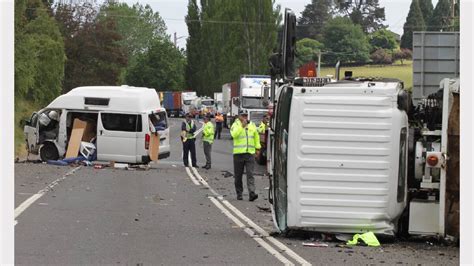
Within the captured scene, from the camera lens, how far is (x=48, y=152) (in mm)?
25828

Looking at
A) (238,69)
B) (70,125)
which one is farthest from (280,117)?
(238,69)

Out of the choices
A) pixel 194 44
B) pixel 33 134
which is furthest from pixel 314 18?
pixel 33 134

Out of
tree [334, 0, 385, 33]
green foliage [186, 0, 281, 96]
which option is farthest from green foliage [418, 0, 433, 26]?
green foliage [186, 0, 281, 96]

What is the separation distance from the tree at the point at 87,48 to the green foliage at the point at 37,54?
13214mm

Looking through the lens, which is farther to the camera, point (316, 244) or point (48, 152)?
point (48, 152)

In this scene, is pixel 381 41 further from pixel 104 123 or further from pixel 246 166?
pixel 246 166

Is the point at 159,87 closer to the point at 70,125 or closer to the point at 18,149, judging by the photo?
the point at 18,149

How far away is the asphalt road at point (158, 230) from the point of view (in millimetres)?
9617

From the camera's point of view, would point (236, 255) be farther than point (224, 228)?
No

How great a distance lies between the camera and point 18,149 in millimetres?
34875

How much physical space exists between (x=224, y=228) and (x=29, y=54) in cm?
2613

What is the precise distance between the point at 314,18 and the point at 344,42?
1176cm

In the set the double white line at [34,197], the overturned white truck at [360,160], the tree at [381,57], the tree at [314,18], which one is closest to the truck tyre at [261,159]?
the double white line at [34,197]

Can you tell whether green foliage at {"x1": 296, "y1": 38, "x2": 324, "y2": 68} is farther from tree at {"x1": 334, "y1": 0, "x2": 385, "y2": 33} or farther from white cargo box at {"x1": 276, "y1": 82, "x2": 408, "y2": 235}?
white cargo box at {"x1": 276, "y1": 82, "x2": 408, "y2": 235}
